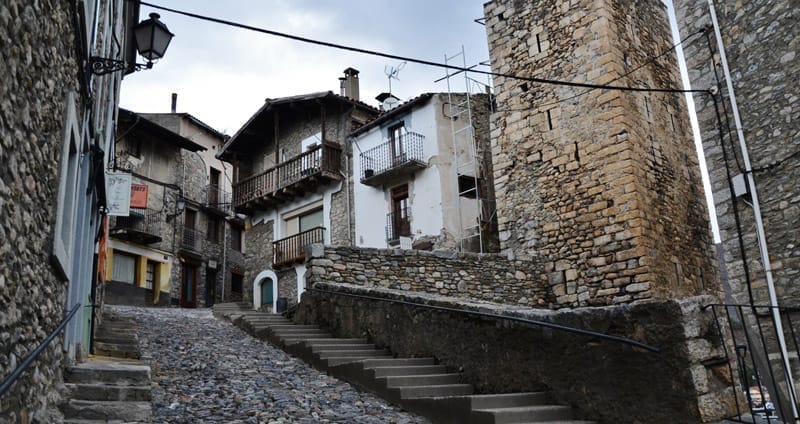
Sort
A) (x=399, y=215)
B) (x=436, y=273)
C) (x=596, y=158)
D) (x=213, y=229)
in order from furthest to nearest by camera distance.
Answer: (x=213, y=229)
(x=399, y=215)
(x=596, y=158)
(x=436, y=273)

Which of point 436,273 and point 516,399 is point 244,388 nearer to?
point 516,399

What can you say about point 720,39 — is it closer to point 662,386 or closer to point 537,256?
point 537,256

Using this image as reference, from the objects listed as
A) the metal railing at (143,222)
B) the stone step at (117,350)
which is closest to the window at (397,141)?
the metal railing at (143,222)

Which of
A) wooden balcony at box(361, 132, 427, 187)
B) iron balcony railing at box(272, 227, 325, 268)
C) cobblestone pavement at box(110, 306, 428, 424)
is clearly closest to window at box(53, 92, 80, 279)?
cobblestone pavement at box(110, 306, 428, 424)

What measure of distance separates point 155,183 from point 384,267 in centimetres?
1634

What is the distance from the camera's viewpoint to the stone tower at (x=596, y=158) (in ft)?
33.9

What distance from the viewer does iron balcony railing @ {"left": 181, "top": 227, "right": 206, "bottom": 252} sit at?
24.6 metres

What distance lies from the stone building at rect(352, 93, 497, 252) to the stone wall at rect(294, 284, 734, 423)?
358 inches

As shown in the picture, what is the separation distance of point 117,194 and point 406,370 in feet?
14.2

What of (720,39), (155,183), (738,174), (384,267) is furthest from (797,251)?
(155,183)

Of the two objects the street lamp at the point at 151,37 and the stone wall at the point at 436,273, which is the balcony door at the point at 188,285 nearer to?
the stone wall at the point at 436,273

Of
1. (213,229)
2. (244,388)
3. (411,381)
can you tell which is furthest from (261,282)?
(411,381)

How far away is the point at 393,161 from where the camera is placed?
17391 millimetres

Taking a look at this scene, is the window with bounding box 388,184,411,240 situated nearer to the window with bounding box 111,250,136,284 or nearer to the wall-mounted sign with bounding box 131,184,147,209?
the wall-mounted sign with bounding box 131,184,147,209
